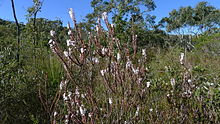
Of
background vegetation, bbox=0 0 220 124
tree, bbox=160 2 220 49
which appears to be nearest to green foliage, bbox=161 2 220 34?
tree, bbox=160 2 220 49

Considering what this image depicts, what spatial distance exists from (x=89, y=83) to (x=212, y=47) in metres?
12.7

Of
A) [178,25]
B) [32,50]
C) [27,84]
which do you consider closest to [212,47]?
[32,50]

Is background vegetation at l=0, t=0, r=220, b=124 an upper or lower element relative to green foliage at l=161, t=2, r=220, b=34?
lower

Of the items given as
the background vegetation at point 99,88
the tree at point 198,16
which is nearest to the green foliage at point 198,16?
the tree at point 198,16

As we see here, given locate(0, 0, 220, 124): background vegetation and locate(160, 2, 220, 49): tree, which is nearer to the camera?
locate(0, 0, 220, 124): background vegetation

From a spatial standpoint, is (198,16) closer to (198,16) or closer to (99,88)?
(198,16)

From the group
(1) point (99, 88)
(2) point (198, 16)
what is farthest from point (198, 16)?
(1) point (99, 88)

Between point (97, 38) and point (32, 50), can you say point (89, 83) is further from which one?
point (32, 50)

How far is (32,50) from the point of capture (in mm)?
4836

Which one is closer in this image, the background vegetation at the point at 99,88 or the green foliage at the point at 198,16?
the background vegetation at the point at 99,88

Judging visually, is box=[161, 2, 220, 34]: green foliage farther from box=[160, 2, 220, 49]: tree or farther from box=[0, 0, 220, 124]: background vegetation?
box=[0, 0, 220, 124]: background vegetation

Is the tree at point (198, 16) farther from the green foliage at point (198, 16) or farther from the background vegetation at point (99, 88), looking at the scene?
the background vegetation at point (99, 88)

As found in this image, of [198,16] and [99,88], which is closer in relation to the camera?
[99,88]

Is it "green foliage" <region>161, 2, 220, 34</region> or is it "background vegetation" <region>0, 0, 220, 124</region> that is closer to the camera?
"background vegetation" <region>0, 0, 220, 124</region>
